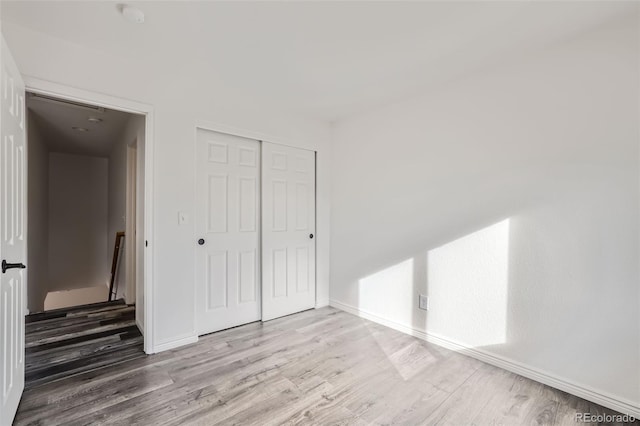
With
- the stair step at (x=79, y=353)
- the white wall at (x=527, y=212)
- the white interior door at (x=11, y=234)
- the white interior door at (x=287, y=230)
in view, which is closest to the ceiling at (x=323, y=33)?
the white wall at (x=527, y=212)

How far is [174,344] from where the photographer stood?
8.41 ft

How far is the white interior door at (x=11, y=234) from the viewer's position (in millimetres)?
1474

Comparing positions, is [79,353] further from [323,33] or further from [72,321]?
[323,33]

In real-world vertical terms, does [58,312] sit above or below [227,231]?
below

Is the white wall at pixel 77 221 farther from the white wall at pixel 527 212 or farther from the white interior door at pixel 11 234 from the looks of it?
the white wall at pixel 527 212

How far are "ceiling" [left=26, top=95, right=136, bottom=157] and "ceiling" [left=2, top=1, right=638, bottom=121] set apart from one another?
155 centimetres

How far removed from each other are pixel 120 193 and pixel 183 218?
2.64m

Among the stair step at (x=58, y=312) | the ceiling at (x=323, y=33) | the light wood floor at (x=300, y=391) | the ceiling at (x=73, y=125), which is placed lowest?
the light wood floor at (x=300, y=391)

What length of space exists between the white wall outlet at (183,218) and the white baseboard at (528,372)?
224 cm

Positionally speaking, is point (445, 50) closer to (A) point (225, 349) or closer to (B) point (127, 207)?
(A) point (225, 349)

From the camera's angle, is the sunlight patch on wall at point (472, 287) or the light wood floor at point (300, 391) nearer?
the light wood floor at point (300, 391)

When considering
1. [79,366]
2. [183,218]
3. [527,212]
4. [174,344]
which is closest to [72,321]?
[79,366]

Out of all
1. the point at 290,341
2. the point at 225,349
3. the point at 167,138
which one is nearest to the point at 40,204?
the point at 167,138

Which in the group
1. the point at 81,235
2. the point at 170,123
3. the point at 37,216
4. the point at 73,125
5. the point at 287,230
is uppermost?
the point at 73,125
